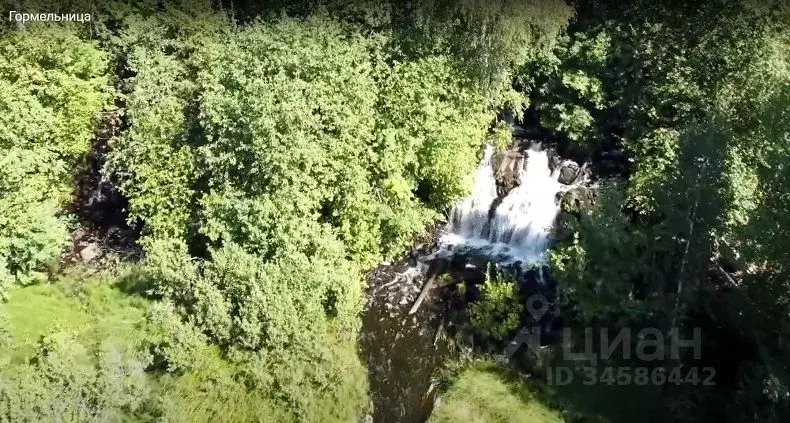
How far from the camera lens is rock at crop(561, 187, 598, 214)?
18.3 meters

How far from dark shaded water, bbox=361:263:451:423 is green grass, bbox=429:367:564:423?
51 centimetres

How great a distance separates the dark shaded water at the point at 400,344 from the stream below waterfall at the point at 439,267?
0.02m

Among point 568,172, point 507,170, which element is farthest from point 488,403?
point 568,172

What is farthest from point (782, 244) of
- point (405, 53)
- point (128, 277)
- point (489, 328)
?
point (128, 277)

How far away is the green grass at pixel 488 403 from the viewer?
47.1 feet

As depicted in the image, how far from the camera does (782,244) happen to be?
40.9 feet

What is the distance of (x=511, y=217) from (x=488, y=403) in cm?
615

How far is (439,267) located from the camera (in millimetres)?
18078

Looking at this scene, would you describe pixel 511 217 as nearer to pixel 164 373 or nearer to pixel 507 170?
pixel 507 170

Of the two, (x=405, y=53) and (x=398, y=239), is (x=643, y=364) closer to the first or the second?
(x=398, y=239)

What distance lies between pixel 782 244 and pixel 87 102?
18.0 meters

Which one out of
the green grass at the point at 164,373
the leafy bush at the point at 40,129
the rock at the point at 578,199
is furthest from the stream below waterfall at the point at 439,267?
the leafy bush at the point at 40,129

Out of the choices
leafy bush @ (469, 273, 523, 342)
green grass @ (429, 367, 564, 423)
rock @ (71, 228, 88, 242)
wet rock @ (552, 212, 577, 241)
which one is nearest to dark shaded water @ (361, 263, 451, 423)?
green grass @ (429, 367, 564, 423)

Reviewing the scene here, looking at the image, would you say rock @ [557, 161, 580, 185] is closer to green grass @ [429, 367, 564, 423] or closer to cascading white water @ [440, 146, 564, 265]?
cascading white water @ [440, 146, 564, 265]
